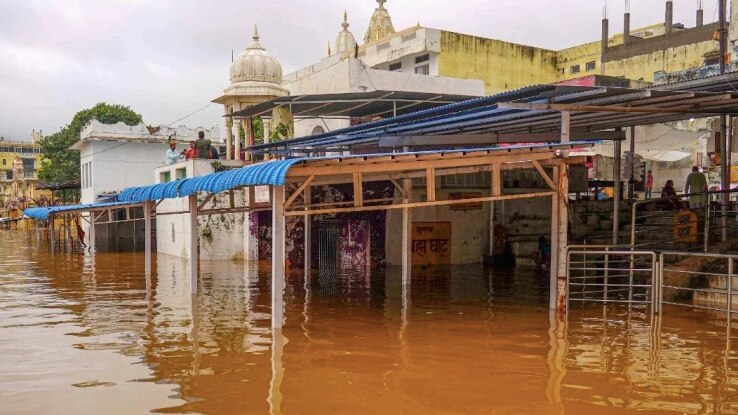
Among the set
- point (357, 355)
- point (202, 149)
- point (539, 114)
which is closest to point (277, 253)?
point (357, 355)

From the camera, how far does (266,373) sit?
766 centimetres

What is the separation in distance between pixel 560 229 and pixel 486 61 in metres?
A: 26.5

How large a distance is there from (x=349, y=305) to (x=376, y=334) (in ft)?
9.40

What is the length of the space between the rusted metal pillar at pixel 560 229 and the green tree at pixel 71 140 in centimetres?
4629

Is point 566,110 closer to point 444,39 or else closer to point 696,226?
point 696,226

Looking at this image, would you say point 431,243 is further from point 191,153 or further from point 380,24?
point 380,24

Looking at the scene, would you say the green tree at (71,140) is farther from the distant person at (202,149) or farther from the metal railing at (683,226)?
the metal railing at (683,226)

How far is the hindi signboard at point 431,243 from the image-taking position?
20.0 m

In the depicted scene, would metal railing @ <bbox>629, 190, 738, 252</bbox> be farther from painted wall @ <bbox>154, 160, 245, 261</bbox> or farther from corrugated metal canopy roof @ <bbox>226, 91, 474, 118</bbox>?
painted wall @ <bbox>154, 160, 245, 261</bbox>

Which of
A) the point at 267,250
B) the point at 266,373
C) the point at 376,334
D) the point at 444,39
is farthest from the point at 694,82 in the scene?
the point at 444,39

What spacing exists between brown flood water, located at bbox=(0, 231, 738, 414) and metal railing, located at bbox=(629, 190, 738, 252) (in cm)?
241

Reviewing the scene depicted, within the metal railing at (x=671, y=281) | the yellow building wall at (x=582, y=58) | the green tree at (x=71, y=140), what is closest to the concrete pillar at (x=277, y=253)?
the metal railing at (x=671, y=281)

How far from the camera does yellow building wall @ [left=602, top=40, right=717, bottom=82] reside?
31734mm

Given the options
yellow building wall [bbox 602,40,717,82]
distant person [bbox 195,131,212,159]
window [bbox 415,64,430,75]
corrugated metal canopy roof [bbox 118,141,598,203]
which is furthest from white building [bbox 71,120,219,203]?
yellow building wall [bbox 602,40,717,82]
